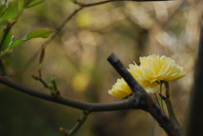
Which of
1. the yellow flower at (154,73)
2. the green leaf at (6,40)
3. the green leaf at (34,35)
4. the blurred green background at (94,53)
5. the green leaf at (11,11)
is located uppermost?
the green leaf at (11,11)

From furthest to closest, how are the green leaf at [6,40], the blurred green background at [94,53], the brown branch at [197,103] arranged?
the blurred green background at [94,53] → the green leaf at [6,40] → the brown branch at [197,103]

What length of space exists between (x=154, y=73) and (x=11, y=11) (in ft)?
0.58

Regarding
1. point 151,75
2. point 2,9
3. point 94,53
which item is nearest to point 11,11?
point 2,9

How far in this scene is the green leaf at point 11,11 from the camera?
0.20 metres

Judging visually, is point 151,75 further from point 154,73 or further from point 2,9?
point 2,9

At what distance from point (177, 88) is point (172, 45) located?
0.89ft

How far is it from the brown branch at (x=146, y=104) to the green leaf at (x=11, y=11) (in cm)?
14

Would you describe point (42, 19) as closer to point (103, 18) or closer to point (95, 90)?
point (103, 18)

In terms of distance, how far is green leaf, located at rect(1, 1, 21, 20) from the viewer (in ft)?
0.65

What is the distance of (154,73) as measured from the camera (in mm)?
200

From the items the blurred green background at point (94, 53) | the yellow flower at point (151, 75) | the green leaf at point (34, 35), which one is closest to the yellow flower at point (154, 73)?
the yellow flower at point (151, 75)

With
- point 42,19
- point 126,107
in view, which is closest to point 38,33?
point 126,107

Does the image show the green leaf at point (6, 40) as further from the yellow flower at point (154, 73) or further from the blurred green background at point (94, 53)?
the blurred green background at point (94, 53)

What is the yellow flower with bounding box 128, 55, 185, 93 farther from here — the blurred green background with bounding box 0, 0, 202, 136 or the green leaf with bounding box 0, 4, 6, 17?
the blurred green background with bounding box 0, 0, 202, 136
